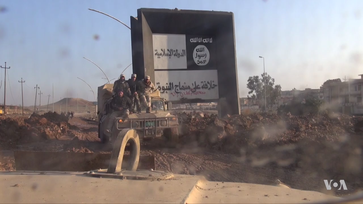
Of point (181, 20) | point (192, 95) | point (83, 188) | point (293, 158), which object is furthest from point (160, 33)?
point (83, 188)

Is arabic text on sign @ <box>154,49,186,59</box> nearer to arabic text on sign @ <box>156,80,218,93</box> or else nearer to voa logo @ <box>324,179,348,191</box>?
arabic text on sign @ <box>156,80,218,93</box>

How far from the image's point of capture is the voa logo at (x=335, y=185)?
7352 mm

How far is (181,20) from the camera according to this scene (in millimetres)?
23359

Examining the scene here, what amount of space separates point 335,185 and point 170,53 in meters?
17.7

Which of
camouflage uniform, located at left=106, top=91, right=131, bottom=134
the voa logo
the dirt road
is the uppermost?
camouflage uniform, located at left=106, top=91, right=131, bottom=134

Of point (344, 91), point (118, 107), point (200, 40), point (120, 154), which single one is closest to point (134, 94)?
point (118, 107)

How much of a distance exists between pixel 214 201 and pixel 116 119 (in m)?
7.60

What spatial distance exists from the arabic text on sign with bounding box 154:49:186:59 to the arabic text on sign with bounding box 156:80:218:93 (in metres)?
2.00

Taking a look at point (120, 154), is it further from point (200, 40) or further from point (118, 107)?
point (200, 40)

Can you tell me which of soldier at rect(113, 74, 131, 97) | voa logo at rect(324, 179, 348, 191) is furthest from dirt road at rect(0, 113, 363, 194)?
soldier at rect(113, 74, 131, 97)

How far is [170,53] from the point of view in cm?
2411

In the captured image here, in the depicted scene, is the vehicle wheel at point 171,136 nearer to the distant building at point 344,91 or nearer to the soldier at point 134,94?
the soldier at point 134,94

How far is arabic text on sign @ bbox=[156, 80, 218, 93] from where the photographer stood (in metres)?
23.7

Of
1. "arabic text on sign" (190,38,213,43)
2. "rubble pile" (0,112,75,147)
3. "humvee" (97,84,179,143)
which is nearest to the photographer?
"humvee" (97,84,179,143)
